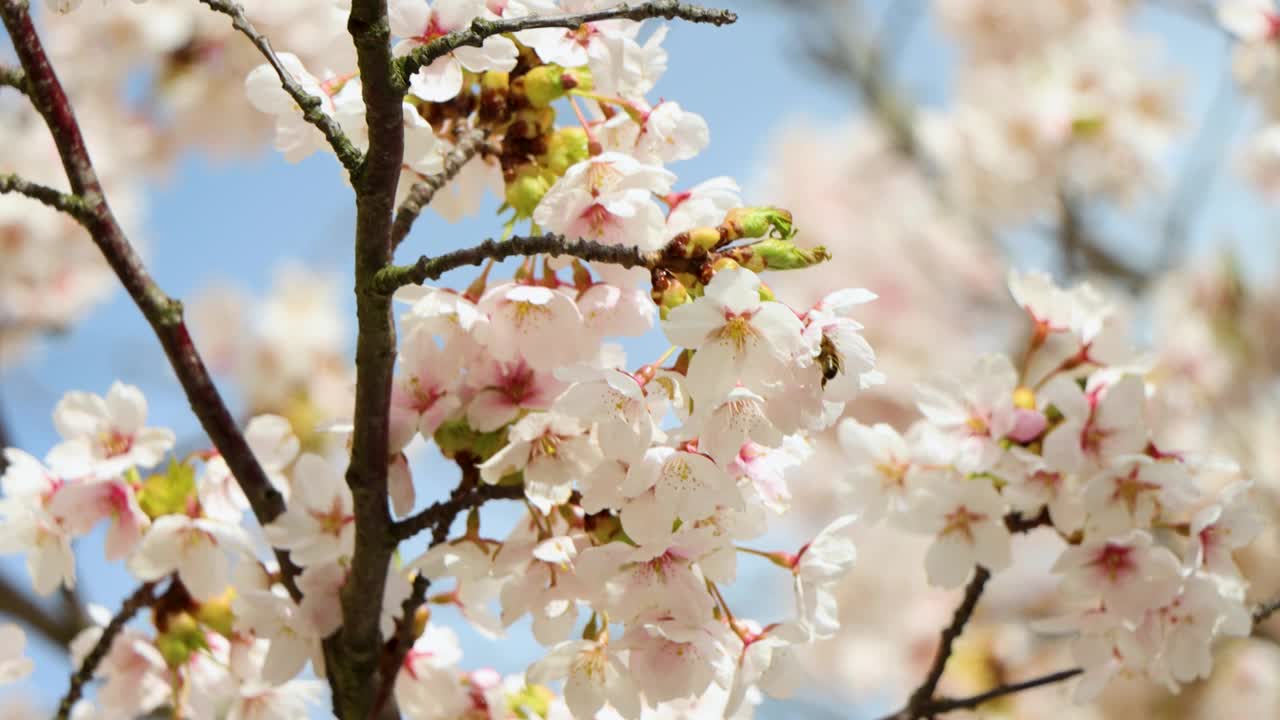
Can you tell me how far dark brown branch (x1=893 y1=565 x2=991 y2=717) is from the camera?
1133 millimetres

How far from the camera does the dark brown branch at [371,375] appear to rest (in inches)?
30.5

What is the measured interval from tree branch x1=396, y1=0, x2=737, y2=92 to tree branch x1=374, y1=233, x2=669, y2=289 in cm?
13

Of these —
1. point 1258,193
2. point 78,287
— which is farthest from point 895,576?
point 78,287

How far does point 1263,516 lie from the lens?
1.14 m

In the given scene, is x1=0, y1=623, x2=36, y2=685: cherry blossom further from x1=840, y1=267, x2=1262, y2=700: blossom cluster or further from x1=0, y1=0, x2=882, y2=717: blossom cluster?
x1=840, y1=267, x2=1262, y2=700: blossom cluster

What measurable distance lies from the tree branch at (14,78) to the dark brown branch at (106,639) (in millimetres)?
478

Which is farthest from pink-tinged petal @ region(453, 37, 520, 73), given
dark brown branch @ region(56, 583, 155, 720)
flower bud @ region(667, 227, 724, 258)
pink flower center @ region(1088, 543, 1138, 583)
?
pink flower center @ region(1088, 543, 1138, 583)

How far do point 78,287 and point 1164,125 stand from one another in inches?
142

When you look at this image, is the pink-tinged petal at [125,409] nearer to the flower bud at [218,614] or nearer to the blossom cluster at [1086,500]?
the flower bud at [218,614]

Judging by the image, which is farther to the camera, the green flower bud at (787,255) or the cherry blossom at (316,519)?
the cherry blossom at (316,519)

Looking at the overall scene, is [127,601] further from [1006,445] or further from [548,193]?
[1006,445]

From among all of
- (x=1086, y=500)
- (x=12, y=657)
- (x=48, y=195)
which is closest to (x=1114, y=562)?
(x=1086, y=500)

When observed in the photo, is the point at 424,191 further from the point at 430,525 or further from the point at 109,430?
the point at 109,430

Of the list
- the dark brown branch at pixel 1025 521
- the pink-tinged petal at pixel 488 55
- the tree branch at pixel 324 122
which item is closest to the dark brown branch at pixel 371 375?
the tree branch at pixel 324 122
